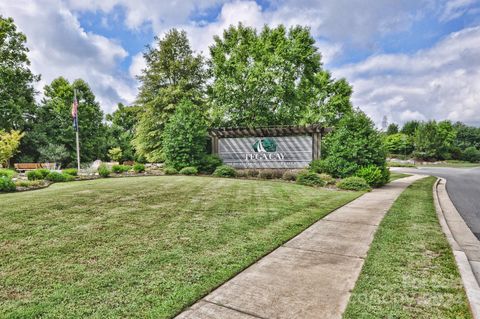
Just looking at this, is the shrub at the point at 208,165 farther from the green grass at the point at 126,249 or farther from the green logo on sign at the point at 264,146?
the green grass at the point at 126,249

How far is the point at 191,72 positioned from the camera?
70.9 ft

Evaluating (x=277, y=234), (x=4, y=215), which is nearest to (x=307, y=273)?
(x=277, y=234)

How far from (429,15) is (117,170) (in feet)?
59.8

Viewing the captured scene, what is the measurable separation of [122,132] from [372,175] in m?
33.8

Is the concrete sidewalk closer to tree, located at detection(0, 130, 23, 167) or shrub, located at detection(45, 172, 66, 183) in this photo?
shrub, located at detection(45, 172, 66, 183)

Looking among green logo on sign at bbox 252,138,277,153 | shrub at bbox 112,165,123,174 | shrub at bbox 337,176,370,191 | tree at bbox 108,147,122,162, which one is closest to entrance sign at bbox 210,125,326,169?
green logo on sign at bbox 252,138,277,153

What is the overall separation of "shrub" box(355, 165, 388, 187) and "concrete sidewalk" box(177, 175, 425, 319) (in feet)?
24.9

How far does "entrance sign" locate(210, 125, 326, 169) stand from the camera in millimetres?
16344

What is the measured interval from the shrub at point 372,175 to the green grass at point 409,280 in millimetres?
6943

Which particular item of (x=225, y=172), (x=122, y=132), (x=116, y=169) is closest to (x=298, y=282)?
(x=225, y=172)

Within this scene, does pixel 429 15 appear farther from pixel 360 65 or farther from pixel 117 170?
pixel 117 170

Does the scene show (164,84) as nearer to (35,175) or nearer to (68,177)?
(68,177)

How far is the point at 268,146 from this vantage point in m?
17.1

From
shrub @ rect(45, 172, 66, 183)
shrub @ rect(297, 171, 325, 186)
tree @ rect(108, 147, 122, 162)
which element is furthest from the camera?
tree @ rect(108, 147, 122, 162)
